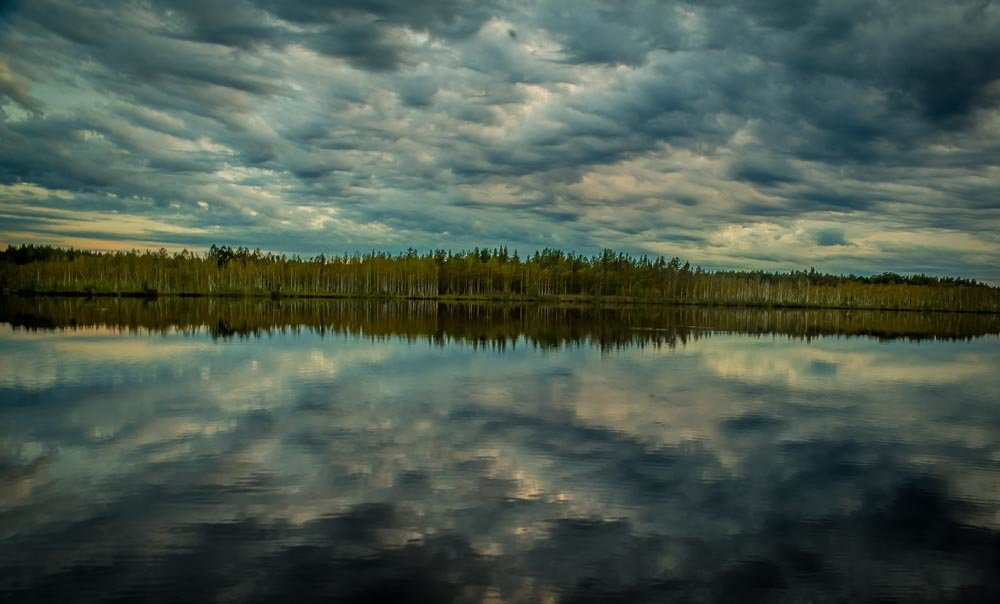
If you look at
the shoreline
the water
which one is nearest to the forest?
the shoreline

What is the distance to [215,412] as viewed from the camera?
62.1 ft

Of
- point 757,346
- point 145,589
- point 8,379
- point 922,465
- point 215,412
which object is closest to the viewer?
point 145,589

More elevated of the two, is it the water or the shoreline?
the water

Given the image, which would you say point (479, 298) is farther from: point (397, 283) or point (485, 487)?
point (485, 487)

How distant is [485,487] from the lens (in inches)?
492

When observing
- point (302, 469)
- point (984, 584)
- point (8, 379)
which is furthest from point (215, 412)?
point (984, 584)

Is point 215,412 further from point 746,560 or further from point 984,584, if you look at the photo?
point 984,584

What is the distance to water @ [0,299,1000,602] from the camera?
29.0ft

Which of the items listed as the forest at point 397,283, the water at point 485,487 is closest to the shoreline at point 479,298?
the forest at point 397,283

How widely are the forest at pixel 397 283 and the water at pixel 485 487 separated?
12702 cm

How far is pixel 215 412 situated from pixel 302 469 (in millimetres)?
6901

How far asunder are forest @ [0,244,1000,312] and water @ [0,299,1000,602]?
127 metres

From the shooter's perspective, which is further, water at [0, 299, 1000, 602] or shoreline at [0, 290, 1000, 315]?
shoreline at [0, 290, 1000, 315]

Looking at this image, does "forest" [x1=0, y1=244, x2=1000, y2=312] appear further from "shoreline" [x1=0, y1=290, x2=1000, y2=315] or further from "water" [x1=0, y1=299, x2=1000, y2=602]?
"water" [x1=0, y1=299, x2=1000, y2=602]
